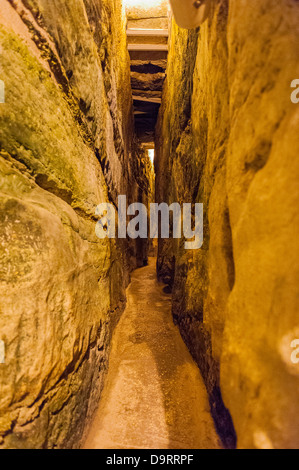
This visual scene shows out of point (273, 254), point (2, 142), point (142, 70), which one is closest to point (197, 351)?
point (273, 254)

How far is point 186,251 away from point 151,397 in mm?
1852

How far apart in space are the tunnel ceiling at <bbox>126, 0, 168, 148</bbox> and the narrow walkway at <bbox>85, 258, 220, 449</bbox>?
23.5 feet

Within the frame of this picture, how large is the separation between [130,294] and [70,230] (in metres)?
3.63

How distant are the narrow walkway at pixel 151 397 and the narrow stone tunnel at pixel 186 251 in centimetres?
2

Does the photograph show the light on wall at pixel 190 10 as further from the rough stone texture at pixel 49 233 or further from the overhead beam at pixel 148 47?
the overhead beam at pixel 148 47

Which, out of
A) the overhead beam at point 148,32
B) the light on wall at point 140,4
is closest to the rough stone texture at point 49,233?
the overhead beam at point 148,32

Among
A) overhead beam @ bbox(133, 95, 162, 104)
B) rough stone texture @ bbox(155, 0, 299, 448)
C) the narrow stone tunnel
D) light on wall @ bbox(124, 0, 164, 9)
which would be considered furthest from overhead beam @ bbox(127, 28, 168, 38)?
rough stone texture @ bbox(155, 0, 299, 448)

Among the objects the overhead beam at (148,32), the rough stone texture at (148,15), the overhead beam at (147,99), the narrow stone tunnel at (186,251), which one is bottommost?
the narrow stone tunnel at (186,251)

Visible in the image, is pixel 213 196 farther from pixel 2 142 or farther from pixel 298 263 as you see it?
pixel 2 142

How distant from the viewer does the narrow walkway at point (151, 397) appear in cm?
181

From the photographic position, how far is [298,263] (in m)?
1.04

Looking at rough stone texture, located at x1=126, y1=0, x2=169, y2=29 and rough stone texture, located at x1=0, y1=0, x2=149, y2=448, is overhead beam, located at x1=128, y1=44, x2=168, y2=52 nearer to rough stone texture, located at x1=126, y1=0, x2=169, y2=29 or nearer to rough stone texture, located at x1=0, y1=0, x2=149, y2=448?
rough stone texture, located at x1=126, y1=0, x2=169, y2=29

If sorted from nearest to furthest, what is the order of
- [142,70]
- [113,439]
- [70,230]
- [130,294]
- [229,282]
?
[229,282] → [113,439] → [70,230] → [130,294] → [142,70]

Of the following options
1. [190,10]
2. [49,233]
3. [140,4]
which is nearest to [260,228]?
[49,233]
